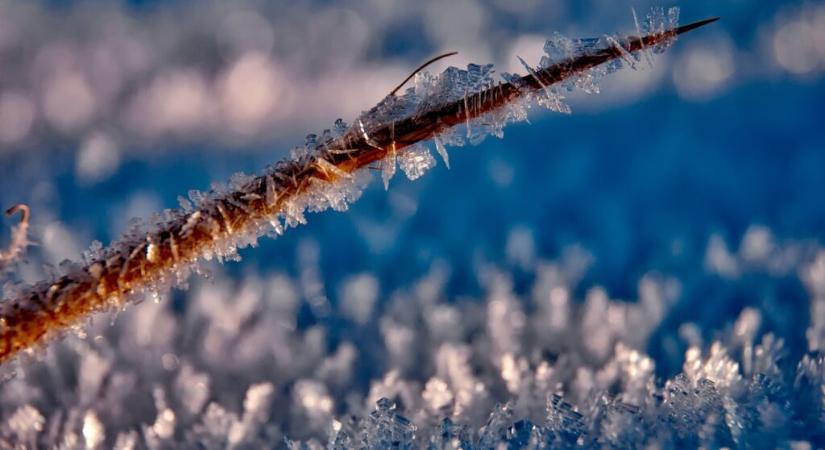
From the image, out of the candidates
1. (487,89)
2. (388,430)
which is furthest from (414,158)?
(388,430)

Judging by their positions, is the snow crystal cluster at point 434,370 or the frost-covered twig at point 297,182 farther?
the snow crystal cluster at point 434,370

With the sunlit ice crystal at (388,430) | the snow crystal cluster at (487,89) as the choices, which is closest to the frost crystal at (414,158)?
the snow crystal cluster at (487,89)

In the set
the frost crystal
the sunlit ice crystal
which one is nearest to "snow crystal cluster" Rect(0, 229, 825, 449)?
the sunlit ice crystal

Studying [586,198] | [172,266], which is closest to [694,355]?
[586,198]

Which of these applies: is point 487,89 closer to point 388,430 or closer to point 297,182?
point 297,182

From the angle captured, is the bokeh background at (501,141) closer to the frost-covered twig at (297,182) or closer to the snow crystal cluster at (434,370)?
the snow crystal cluster at (434,370)

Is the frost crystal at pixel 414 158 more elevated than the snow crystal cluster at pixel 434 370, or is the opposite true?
the frost crystal at pixel 414 158

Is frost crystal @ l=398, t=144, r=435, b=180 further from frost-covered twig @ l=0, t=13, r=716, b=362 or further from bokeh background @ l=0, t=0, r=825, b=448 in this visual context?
bokeh background @ l=0, t=0, r=825, b=448

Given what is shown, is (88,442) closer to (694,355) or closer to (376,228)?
(376,228)
